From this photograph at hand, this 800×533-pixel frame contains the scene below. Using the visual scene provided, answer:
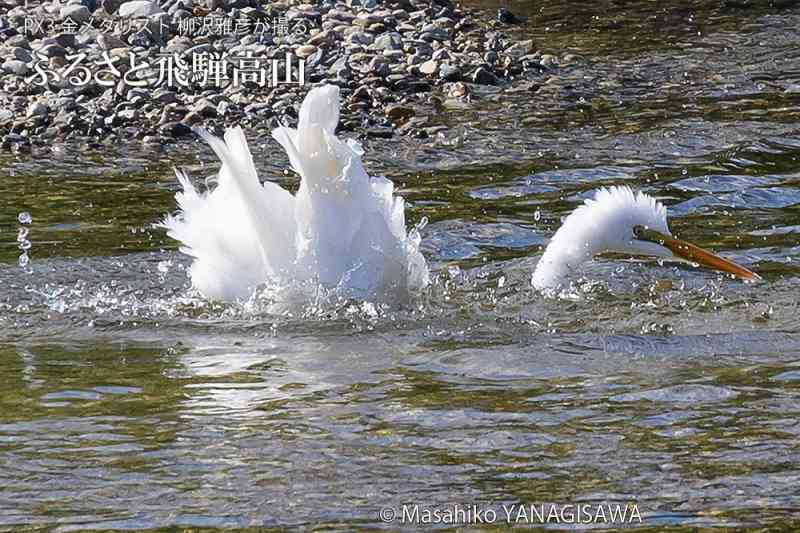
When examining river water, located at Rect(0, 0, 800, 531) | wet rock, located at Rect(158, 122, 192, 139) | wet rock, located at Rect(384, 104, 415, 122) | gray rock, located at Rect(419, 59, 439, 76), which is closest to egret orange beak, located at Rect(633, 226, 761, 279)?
river water, located at Rect(0, 0, 800, 531)

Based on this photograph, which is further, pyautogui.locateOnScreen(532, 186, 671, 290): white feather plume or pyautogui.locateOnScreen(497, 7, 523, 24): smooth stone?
pyautogui.locateOnScreen(497, 7, 523, 24): smooth stone

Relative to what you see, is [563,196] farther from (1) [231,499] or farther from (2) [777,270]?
(1) [231,499]

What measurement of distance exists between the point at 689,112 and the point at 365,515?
26.7 feet

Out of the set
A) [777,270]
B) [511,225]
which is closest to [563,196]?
[511,225]

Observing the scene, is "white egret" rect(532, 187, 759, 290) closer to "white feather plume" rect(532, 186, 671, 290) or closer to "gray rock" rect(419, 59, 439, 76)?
"white feather plume" rect(532, 186, 671, 290)

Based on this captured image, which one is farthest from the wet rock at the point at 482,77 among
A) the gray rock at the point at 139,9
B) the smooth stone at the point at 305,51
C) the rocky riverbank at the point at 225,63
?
the gray rock at the point at 139,9

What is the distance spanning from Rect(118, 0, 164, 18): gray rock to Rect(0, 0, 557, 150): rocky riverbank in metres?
0.01

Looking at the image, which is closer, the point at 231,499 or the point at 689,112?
the point at 231,499

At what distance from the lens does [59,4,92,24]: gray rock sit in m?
14.6

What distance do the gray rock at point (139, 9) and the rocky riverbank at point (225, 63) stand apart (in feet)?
0.05

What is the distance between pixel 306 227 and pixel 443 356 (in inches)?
46.4

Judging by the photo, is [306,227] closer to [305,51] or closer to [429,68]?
[429,68]

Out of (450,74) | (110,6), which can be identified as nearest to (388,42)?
(450,74)

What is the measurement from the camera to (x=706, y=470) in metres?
5.01
